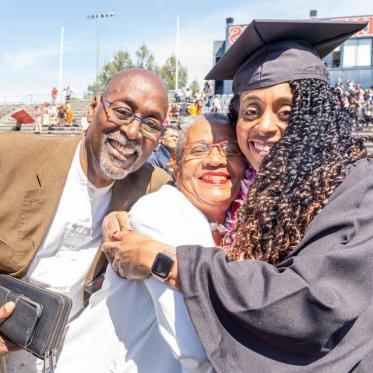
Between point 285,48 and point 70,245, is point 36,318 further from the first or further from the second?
point 285,48

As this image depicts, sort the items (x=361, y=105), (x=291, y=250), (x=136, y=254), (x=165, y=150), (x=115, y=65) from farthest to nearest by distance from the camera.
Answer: (x=115, y=65) → (x=361, y=105) → (x=165, y=150) → (x=136, y=254) → (x=291, y=250)

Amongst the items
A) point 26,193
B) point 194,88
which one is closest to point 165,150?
point 26,193

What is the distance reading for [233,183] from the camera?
199cm

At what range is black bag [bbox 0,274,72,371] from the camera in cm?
190

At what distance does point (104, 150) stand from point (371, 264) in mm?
1473

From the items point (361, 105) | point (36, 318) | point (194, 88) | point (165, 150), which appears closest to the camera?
point (36, 318)

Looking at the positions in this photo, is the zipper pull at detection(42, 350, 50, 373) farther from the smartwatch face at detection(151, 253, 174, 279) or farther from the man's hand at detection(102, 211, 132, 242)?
the smartwatch face at detection(151, 253, 174, 279)

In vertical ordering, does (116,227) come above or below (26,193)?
below

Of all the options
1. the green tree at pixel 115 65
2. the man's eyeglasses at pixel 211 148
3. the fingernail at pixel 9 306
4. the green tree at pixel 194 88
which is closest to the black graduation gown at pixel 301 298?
the man's eyeglasses at pixel 211 148

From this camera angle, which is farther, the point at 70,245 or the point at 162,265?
the point at 70,245

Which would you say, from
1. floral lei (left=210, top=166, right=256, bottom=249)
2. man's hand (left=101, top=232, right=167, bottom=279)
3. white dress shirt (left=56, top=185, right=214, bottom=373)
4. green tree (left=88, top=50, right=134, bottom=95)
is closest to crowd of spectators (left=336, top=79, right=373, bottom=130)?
floral lei (left=210, top=166, right=256, bottom=249)

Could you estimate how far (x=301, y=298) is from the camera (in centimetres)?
131

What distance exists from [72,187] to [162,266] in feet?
3.43

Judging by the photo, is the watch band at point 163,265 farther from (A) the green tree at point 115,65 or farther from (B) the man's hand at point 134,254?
(A) the green tree at point 115,65
